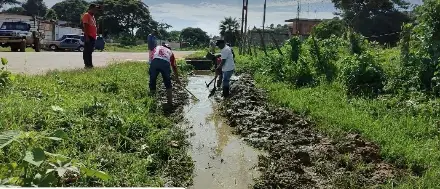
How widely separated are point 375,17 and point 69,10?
64639mm

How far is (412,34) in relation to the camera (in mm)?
→ 10375

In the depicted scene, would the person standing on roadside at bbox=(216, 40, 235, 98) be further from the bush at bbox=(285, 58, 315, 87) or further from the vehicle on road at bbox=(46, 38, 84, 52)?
the vehicle on road at bbox=(46, 38, 84, 52)

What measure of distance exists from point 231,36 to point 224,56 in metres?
56.9

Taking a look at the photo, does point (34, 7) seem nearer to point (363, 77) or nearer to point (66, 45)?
point (66, 45)

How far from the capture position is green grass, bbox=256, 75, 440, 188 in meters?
5.29

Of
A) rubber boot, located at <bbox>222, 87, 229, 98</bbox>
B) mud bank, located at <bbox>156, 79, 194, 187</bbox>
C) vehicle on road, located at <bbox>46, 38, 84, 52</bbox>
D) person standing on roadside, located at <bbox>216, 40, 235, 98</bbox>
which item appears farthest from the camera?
vehicle on road, located at <bbox>46, 38, 84, 52</bbox>

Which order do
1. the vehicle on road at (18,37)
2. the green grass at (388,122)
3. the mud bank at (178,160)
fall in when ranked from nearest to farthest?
the mud bank at (178,160) → the green grass at (388,122) → the vehicle on road at (18,37)

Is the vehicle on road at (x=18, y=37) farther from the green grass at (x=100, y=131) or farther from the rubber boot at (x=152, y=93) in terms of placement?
the green grass at (x=100, y=131)

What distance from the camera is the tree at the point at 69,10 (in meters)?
82.9

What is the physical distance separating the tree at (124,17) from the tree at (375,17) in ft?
131

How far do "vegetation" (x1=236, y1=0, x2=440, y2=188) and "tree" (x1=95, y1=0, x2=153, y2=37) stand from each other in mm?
58625

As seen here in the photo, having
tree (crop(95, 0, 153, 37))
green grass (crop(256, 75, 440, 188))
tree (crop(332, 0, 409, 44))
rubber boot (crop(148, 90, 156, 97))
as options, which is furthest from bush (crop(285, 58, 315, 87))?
tree (crop(95, 0, 153, 37))

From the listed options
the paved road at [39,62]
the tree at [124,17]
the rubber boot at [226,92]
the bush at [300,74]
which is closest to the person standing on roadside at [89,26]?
the paved road at [39,62]

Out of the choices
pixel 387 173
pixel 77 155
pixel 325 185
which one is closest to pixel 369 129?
pixel 387 173
